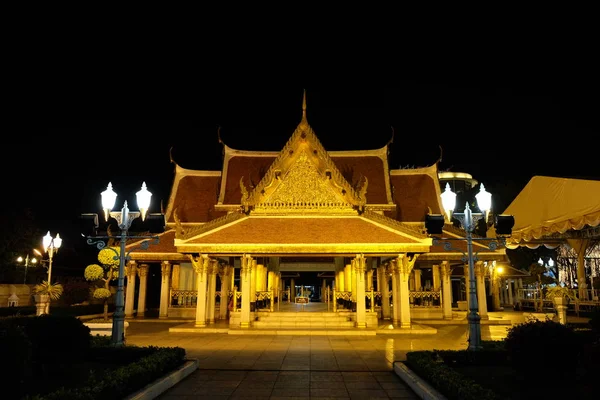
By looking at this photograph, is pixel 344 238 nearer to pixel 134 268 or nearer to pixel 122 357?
pixel 122 357

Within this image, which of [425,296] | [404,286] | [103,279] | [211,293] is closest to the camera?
[404,286]

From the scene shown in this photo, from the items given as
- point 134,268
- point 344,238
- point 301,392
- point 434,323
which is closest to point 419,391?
point 301,392

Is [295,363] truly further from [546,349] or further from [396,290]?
[396,290]

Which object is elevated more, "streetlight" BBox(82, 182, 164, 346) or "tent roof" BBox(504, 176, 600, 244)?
"tent roof" BBox(504, 176, 600, 244)

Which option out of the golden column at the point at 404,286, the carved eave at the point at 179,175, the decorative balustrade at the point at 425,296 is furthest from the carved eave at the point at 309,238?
the carved eave at the point at 179,175

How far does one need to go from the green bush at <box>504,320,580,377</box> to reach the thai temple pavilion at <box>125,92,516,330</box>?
10380mm

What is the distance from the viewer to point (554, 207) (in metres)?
17.1

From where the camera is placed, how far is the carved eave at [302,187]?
61.5 ft

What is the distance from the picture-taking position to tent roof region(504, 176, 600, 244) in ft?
48.0

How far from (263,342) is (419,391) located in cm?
824

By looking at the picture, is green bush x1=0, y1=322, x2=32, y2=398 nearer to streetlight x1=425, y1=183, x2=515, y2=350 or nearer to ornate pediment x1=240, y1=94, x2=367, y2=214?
streetlight x1=425, y1=183, x2=515, y2=350

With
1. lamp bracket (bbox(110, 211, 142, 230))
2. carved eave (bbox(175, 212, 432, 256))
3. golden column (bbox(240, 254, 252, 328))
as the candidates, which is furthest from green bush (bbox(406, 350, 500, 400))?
golden column (bbox(240, 254, 252, 328))

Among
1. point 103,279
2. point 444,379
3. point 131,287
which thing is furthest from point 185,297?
point 444,379

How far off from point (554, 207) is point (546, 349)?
38.7 ft
